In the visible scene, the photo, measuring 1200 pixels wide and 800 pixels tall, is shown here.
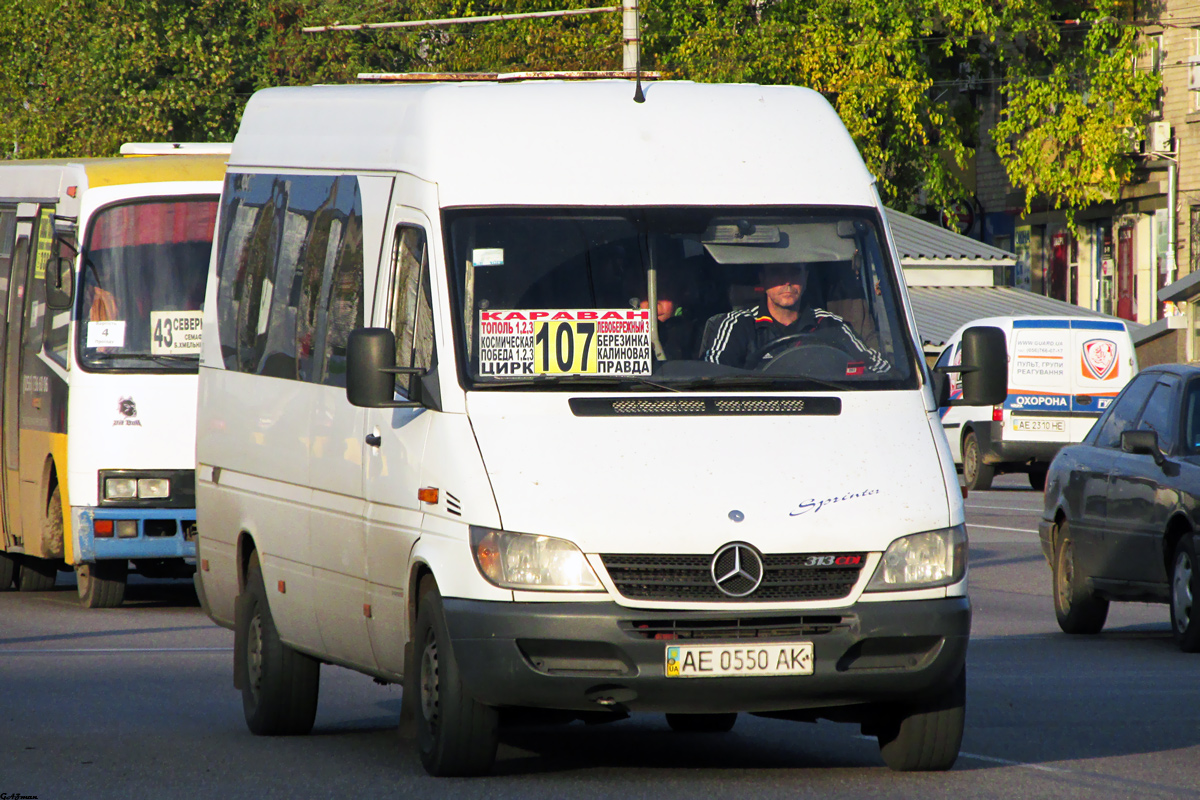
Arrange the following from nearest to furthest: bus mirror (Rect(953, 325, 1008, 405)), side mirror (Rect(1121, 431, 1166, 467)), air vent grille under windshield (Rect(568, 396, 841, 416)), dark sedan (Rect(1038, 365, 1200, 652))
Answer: air vent grille under windshield (Rect(568, 396, 841, 416))
bus mirror (Rect(953, 325, 1008, 405))
dark sedan (Rect(1038, 365, 1200, 652))
side mirror (Rect(1121, 431, 1166, 467))

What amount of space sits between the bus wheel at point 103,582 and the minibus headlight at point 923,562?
31.3 ft

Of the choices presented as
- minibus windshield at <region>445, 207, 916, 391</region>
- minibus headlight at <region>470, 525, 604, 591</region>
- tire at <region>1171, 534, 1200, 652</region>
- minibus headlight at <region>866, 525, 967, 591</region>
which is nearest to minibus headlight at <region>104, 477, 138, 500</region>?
tire at <region>1171, 534, 1200, 652</region>

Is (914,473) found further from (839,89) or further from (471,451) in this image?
(839,89)

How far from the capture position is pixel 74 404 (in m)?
15.8

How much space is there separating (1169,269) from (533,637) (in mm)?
39570

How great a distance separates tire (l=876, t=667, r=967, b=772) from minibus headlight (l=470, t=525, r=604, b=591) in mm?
1370

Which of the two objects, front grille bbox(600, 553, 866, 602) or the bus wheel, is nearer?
front grille bbox(600, 553, 866, 602)

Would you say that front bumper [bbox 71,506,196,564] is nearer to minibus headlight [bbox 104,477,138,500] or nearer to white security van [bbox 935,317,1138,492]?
minibus headlight [bbox 104,477,138,500]

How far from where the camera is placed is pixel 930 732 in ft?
26.7

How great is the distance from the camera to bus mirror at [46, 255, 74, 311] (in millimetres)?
16000

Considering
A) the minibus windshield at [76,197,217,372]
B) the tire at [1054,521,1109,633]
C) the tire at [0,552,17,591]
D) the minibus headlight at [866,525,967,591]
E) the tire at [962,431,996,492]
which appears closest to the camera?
the minibus headlight at [866,525,967,591]

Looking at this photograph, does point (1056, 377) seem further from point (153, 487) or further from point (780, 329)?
point (780, 329)

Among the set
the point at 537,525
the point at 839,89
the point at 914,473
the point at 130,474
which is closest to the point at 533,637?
the point at 537,525

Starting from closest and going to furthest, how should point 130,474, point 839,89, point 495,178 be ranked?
point 495,178
point 130,474
point 839,89
